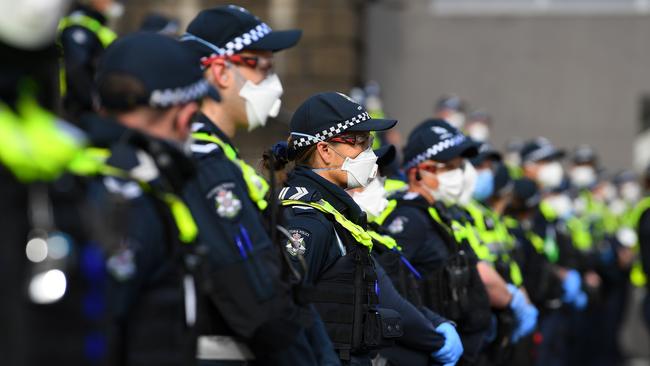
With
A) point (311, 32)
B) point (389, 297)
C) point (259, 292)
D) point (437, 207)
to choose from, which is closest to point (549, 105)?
point (311, 32)

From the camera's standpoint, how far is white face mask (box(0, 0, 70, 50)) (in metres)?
2.98

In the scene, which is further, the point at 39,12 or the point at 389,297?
the point at 389,297

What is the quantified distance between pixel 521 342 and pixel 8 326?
23.9ft

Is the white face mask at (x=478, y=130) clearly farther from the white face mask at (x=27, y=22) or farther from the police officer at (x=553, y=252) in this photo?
the white face mask at (x=27, y=22)

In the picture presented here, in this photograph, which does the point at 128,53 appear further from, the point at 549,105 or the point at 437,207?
the point at 549,105

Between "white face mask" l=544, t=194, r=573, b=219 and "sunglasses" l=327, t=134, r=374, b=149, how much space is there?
9.02 m

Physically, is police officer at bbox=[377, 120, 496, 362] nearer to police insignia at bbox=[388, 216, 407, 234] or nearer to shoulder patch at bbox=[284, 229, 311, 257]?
police insignia at bbox=[388, 216, 407, 234]

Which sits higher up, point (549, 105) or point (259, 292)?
point (259, 292)

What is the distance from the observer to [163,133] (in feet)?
12.0

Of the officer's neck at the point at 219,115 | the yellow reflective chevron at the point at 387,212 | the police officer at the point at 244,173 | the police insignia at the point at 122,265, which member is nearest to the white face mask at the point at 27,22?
the police insignia at the point at 122,265

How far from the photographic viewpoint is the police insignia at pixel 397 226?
7457 millimetres

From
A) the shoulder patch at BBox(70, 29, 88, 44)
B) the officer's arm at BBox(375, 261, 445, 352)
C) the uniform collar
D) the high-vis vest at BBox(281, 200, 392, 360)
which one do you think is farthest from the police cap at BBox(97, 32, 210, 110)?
the shoulder patch at BBox(70, 29, 88, 44)

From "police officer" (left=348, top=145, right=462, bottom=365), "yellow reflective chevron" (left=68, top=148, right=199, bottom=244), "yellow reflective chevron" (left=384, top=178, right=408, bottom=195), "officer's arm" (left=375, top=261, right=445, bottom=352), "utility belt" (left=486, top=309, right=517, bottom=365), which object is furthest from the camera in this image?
"utility belt" (left=486, top=309, right=517, bottom=365)

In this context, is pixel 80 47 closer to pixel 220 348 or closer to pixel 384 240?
pixel 384 240
